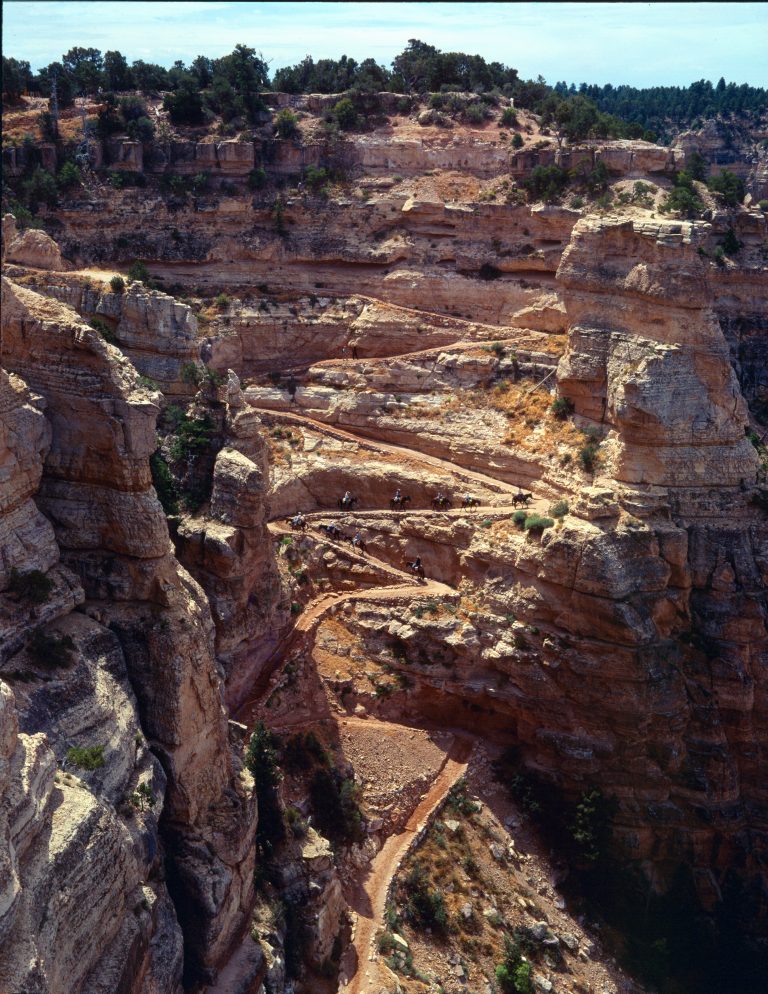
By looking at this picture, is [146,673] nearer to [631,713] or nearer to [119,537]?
[119,537]

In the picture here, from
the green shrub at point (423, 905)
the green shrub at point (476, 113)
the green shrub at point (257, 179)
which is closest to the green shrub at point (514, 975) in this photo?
the green shrub at point (423, 905)

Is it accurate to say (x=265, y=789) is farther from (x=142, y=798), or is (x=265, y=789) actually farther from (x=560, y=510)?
(x=560, y=510)

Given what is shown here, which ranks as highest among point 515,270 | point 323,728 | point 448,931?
point 515,270

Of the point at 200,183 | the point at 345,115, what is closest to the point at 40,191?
the point at 200,183

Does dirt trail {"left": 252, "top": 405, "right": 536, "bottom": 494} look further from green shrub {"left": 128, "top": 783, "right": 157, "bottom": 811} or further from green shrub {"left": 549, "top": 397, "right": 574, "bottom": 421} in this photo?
green shrub {"left": 128, "top": 783, "right": 157, "bottom": 811}

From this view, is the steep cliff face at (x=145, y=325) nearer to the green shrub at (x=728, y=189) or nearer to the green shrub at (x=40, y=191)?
the green shrub at (x=40, y=191)

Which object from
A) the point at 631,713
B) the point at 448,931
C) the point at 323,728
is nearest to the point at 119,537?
the point at 323,728

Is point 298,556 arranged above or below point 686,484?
below
